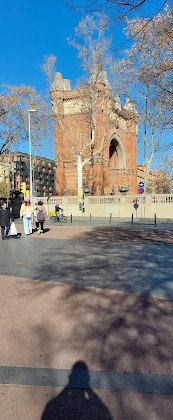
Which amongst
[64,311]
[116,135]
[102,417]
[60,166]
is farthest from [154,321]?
[116,135]

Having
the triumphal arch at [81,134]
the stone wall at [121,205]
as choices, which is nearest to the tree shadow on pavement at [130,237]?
the stone wall at [121,205]

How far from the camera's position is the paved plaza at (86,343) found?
224 centimetres

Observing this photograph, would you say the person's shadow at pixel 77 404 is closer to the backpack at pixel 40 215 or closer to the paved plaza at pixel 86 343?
Result: the paved plaza at pixel 86 343

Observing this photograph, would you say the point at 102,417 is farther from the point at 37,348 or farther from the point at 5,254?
the point at 5,254

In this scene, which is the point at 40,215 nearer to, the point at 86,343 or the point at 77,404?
the point at 86,343

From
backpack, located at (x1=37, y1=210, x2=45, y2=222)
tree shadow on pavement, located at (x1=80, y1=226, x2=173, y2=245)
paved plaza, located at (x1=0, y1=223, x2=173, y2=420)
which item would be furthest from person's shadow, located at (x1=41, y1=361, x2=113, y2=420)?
backpack, located at (x1=37, y1=210, x2=45, y2=222)

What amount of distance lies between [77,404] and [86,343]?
0.95 meters

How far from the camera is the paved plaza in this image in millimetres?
2240

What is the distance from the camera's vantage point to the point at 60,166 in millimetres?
38656

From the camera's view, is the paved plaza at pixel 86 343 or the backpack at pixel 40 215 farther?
the backpack at pixel 40 215

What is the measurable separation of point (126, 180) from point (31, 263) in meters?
41.4

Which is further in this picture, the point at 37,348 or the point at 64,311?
the point at 64,311

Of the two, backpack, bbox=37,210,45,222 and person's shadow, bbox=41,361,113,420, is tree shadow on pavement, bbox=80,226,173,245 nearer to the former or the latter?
backpack, bbox=37,210,45,222

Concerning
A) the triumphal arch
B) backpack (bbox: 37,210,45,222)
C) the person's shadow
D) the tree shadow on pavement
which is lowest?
the person's shadow
